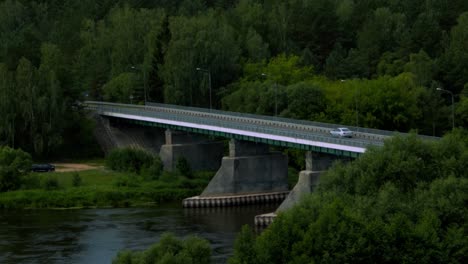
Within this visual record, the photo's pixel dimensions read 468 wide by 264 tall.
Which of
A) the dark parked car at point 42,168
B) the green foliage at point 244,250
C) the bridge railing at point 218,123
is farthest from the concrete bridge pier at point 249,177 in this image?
the green foliage at point 244,250

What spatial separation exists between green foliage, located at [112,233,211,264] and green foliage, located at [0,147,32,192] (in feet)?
159

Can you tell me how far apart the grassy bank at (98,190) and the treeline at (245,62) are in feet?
35.6

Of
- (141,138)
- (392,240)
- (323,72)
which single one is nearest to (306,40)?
(323,72)

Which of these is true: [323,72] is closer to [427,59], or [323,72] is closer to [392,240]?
[427,59]

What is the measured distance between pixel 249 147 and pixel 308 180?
12834 millimetres

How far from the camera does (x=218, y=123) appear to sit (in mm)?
111562

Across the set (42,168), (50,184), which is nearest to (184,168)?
(50,184)

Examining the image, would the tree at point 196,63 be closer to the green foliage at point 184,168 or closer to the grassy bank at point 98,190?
the green foliage at point 184,168

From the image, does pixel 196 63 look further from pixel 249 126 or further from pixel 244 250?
pixel 244 250

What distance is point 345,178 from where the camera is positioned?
244 feet

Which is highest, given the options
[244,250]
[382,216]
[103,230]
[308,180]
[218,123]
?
[218,123]

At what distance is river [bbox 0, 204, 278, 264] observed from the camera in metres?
82.6

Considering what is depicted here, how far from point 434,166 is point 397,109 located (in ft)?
148

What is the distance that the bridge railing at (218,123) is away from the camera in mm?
95812
